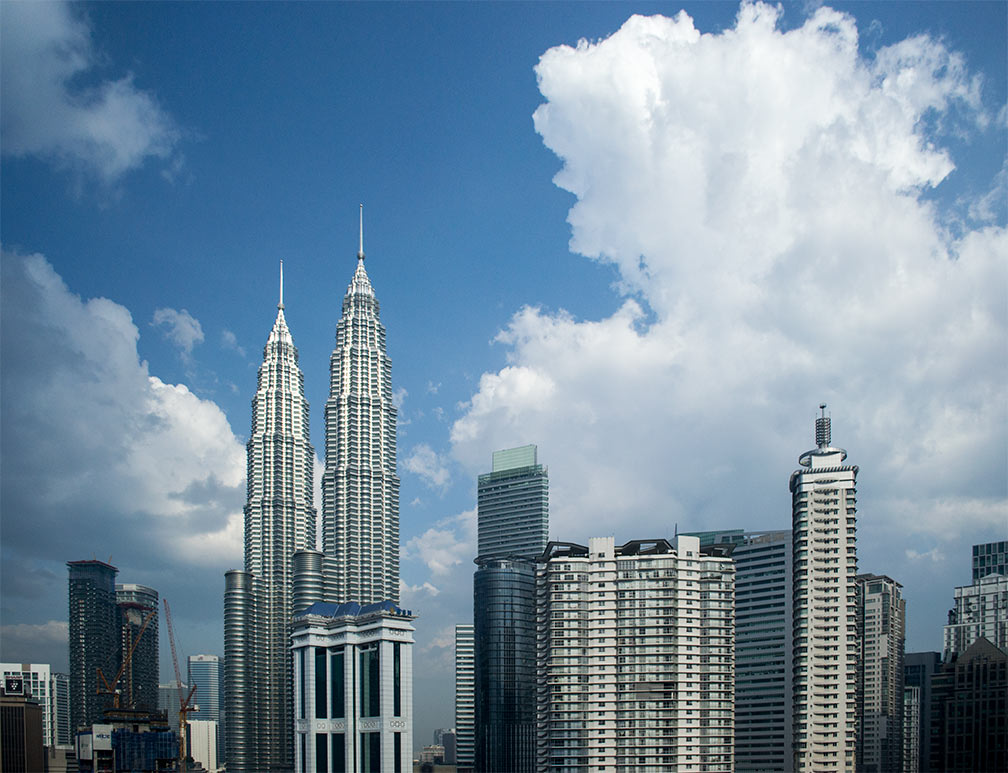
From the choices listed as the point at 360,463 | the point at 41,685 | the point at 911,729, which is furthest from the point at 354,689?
the point at 41,685

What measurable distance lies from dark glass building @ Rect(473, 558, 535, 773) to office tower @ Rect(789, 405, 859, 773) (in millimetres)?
45817

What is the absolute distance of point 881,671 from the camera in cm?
13288

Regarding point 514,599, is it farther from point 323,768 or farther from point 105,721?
point 105,721

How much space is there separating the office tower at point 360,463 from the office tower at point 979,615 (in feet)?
250

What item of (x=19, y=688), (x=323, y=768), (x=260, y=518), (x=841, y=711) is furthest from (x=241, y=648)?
(x=841, y=711)

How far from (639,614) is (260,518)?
306ft

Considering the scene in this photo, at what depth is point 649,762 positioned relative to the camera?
298ft

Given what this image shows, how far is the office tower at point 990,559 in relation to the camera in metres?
146

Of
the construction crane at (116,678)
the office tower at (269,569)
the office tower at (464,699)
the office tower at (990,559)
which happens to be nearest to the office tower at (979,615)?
the office tower at (990,559)

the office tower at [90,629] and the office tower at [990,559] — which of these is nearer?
the office tower at [990,559]

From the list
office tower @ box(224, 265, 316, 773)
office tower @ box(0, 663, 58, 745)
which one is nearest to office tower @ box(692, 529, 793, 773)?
office tower @ box(224, 265, 316, 773)

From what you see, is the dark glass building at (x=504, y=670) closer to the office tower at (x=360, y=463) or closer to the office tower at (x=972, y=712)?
the office tower at (x=360, y=463)

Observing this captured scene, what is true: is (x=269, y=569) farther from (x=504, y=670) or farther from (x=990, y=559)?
(x=990, y=559)

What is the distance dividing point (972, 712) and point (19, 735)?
104 metres
